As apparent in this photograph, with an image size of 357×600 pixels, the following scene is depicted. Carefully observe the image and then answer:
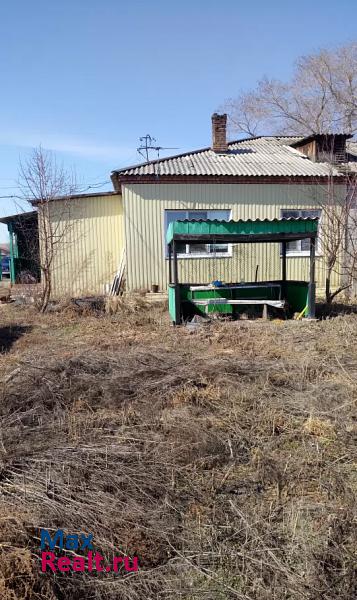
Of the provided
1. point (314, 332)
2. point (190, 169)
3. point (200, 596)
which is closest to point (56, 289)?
point (190, 169)

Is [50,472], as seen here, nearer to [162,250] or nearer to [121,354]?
[121,354]

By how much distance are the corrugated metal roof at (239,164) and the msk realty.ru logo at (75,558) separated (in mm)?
11788

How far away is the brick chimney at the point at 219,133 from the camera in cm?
1535

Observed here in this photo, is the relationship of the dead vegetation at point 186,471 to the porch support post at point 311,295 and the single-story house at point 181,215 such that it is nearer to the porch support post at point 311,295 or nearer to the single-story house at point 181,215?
the porch support post at point 311,295

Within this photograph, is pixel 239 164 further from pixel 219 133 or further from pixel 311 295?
pixel 311 295

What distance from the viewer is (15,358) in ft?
21.1

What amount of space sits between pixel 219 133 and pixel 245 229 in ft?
27.0

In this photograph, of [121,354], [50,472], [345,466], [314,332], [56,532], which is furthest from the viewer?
[314,332]

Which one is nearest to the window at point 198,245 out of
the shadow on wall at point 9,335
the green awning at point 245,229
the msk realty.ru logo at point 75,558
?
the green awning at point 245,229

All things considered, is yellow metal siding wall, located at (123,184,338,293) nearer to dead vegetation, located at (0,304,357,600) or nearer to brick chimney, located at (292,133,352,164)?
brick chimney, located at (292,133,352,164)

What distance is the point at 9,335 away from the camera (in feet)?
28.3

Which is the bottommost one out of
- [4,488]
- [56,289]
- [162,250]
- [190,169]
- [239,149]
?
[4,488]

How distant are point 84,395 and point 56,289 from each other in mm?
9721

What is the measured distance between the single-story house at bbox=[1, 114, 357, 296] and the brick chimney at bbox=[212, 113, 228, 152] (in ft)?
4.68
